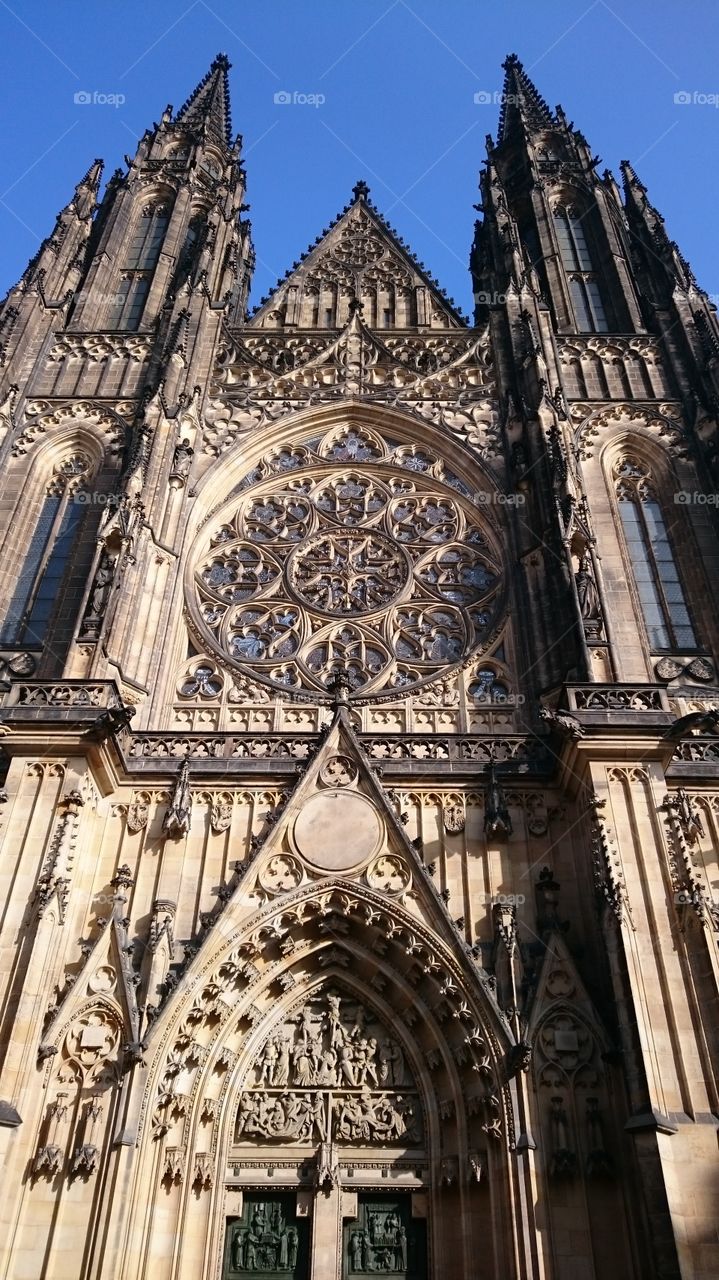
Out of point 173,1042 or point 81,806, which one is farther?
point 81,806

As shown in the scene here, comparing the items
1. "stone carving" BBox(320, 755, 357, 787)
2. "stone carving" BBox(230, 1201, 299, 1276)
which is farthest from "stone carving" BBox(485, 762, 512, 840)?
"stone carving" BBox(230, 1201, 299, 1276)

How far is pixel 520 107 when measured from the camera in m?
27.5

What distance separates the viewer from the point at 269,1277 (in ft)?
31.4

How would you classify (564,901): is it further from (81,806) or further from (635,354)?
(635,354)

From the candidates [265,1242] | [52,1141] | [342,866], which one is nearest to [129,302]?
[342,866]

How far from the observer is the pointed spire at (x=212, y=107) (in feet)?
89.5

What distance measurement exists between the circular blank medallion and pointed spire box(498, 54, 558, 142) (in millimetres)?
21709

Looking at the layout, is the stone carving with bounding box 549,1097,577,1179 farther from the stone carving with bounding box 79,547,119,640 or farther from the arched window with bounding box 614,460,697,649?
the stone carving with bounding box 79,547,119,640

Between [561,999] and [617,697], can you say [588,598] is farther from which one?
[561,999]

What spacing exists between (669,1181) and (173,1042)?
4894 mm

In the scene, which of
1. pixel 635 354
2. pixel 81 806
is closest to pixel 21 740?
pixel 81 806

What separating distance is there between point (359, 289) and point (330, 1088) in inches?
637

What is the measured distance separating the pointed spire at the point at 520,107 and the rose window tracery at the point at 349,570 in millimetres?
14518

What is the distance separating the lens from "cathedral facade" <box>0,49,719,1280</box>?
9.34 m
